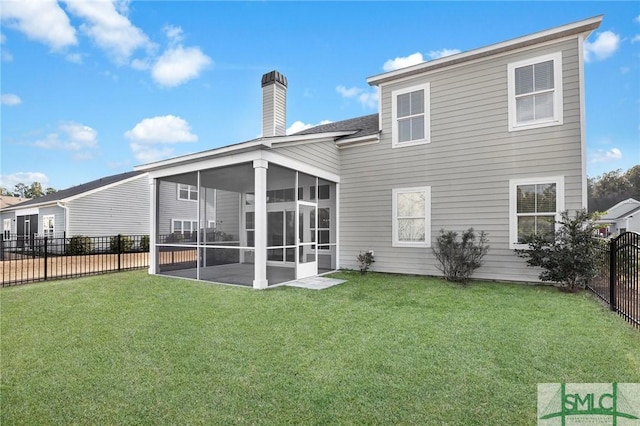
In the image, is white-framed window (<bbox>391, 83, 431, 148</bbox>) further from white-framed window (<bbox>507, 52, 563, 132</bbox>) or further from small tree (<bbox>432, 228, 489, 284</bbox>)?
small tree (<bbox>432, 228, 489, 284</bbox>)

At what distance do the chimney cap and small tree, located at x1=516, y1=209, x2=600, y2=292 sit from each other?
9074 mm

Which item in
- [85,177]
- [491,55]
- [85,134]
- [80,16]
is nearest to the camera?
[491,55]

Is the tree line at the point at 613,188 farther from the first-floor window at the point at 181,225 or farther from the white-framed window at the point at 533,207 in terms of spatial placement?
the first-floor window at the point at 181,225

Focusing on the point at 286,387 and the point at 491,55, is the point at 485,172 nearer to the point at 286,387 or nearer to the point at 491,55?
the point at 491,55

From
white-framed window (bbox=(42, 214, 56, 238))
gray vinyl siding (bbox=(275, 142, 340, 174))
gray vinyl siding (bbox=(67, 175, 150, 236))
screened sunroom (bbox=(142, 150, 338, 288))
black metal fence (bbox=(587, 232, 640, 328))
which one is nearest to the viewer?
black metal fence (bbox=(587, 232, 640, 328))

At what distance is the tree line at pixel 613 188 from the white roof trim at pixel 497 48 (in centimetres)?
4155

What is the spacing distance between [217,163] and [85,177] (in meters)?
36.3

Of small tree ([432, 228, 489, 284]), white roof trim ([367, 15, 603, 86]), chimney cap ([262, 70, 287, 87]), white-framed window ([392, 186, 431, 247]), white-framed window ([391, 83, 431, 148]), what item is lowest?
small tree ([432, 228, 489, 284])

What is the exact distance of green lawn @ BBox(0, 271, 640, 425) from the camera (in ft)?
8.23

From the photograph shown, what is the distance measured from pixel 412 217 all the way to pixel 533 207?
2.90 metres

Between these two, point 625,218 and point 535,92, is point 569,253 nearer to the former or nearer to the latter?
point 535,92

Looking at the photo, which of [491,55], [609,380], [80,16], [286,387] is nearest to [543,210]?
[491,55]

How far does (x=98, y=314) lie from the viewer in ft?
17.3

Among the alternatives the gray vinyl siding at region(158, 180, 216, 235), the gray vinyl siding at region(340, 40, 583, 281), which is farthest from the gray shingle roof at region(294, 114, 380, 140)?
the gray vinyl siding at region(158, 180, 216, 235)
